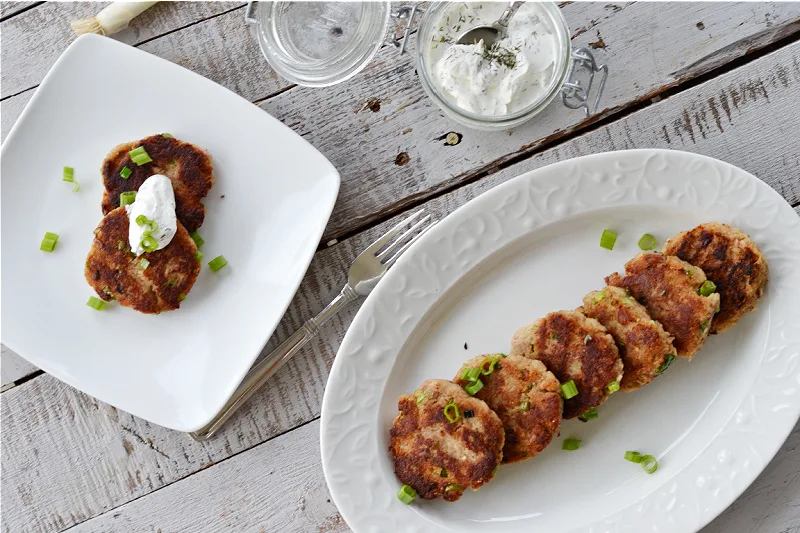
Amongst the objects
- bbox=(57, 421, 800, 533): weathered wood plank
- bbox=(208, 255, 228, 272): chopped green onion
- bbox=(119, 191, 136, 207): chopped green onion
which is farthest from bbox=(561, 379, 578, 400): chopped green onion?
bbox=(119, 191, 136, 207): chopped green onion

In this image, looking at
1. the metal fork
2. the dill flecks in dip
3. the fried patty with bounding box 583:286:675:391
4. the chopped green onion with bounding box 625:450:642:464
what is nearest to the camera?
the fried patty with bounding box 583:286:675:391

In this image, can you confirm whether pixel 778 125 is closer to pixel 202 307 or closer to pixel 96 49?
pixel 202 307

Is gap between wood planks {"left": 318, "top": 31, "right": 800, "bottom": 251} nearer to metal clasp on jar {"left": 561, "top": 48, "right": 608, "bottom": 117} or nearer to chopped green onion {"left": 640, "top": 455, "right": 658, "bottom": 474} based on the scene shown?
metal clasp on jar {"left": 561, "top": 48, "right": 608, "bottom": 117}

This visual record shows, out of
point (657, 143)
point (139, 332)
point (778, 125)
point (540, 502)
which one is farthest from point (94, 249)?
point (778, 125)

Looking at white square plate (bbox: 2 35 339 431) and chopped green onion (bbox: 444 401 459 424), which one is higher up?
white square plate (bbox: 2 35 339 431)

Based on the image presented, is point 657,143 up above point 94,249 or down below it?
below

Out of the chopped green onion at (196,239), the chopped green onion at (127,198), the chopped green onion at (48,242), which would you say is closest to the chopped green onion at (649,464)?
the chopped green onion at (196,239)

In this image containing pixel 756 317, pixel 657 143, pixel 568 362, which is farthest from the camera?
pixel 657 143
